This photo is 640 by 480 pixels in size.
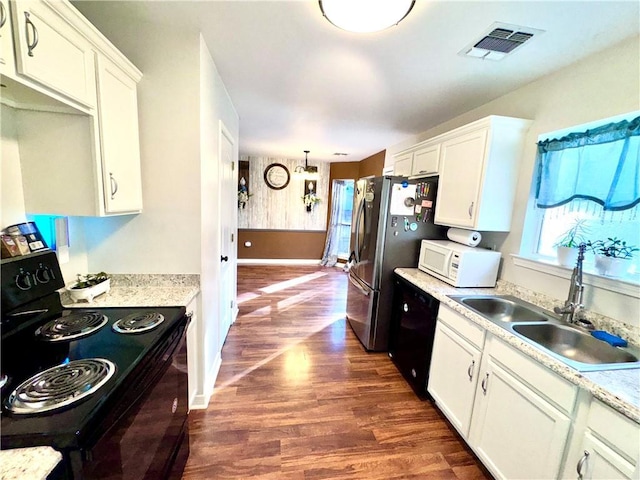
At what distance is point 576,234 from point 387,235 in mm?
1323

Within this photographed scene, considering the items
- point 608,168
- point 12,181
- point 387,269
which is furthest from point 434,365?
point 12,181

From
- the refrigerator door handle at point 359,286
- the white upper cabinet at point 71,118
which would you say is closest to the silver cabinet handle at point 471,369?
the refrigerator door handle at point 359,286

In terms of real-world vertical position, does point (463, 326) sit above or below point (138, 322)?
below

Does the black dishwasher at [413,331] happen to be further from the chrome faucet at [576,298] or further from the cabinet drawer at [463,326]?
the chrome faucet at [576,298]

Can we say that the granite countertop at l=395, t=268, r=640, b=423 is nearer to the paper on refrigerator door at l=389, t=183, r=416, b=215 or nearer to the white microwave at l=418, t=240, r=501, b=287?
the white microwave at l=418, t=240, r=501, b=287

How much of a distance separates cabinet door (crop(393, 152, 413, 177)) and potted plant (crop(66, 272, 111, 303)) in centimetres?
290

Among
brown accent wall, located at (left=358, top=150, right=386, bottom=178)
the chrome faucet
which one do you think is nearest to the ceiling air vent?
the chrome faucet

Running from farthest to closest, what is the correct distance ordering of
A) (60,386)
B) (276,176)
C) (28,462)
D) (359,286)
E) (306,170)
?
(276,176)
(306,170)
(359,286)
(60,386)
(28,462)

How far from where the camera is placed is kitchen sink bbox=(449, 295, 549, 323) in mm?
1789

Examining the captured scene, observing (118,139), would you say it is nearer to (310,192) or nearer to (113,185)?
(113,185)

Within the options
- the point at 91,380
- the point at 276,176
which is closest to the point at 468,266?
the point at 91,380

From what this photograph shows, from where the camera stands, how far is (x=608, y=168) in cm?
156

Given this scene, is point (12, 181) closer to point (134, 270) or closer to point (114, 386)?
point (134, 270)

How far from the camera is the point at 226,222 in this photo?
265cm
